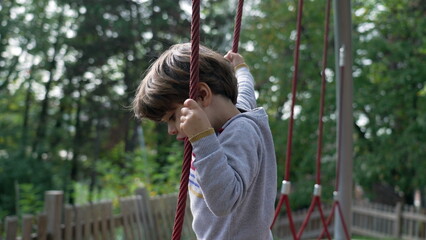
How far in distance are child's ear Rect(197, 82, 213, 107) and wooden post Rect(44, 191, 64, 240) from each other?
6.52ft

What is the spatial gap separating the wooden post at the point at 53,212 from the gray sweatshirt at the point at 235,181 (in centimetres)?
181

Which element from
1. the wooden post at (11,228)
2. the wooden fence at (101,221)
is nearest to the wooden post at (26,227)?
the wooden fence at (101,221)

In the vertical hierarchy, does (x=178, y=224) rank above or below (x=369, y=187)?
above

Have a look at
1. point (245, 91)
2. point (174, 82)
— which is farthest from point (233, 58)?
point (174, 82)

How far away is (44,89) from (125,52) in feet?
4.22

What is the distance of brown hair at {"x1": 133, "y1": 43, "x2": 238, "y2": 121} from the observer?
1373 millimetres

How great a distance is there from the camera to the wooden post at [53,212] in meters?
Result: 3.15

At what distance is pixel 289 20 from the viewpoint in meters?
8.83

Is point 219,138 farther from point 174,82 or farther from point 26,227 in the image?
point 26,227

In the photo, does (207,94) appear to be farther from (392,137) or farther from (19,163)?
(392,137)

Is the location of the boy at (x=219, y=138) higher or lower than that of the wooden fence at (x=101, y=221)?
higher

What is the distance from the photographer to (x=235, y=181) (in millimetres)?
1254

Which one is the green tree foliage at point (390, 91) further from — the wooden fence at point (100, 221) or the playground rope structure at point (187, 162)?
the playground rope structure at point (187, 162)

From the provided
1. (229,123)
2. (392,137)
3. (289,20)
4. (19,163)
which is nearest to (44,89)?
(19,163)
